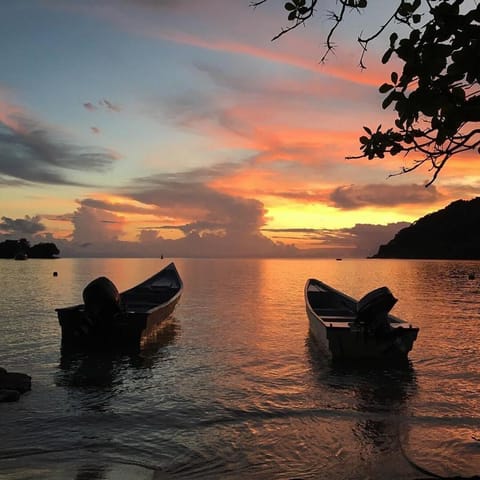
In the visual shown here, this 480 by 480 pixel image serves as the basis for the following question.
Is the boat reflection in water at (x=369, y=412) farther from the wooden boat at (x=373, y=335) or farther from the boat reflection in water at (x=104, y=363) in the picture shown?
the boat reflection in water at (x=104, y=363)

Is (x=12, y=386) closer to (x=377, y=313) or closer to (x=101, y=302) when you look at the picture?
(x=101, y=302)

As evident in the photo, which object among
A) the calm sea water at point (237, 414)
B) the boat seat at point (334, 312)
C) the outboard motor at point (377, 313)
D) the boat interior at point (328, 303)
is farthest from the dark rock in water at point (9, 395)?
the boat seat at point (334, 312)

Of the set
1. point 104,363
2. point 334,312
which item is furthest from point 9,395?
point 334,312

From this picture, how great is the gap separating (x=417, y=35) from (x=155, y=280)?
33.0 metres

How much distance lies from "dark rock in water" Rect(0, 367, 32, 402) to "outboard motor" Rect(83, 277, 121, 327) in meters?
4.57

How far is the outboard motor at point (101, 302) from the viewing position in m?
17.5

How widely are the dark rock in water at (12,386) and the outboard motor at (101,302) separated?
457cm

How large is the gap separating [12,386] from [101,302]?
207 inches

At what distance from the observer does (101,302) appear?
17.5 m

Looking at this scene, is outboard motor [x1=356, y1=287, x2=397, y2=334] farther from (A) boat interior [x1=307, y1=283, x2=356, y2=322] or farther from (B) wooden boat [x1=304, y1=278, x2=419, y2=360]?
(A) boat interior [x1=307, y1=283, x2=356, y2=322]

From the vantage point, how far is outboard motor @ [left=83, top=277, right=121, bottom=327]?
17.5 meters

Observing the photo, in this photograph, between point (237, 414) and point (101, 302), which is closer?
point (237, 414)

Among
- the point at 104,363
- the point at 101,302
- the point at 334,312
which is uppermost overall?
the point at 101,302

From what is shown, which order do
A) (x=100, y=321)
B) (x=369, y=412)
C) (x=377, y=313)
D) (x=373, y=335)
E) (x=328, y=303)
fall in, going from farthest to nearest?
(x=328, y=303) < (x=100, y=321) < (x=377, y=313) < (x=373, y=335) < (x=369, y=412)
